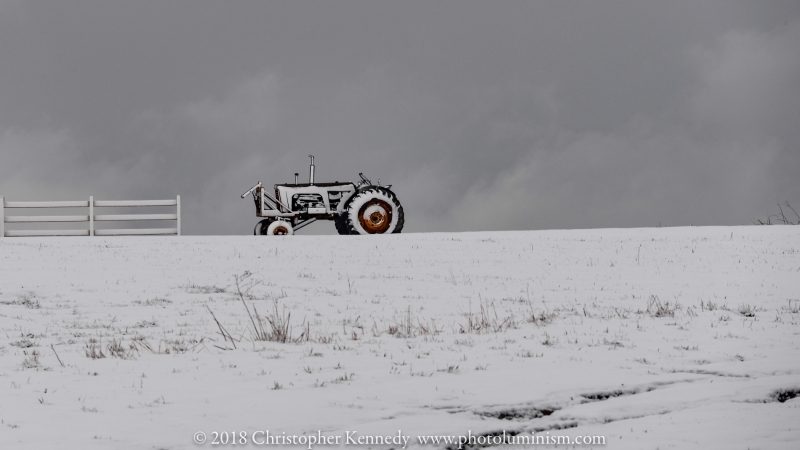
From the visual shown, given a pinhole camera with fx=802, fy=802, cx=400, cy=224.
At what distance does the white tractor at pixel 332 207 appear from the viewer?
2273 centimetres

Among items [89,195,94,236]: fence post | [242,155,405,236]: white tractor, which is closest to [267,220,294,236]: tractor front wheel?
[242,155,405,236]: white tractor

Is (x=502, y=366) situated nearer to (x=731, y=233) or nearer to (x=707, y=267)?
(x=707, y=267)

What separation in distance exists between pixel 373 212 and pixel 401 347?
1466 cm

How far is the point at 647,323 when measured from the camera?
988 centimetres

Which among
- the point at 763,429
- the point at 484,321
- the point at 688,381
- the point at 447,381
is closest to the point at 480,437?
the point at 447,381

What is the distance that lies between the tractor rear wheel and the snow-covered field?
5375 mm

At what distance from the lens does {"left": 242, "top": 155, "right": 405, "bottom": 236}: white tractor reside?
22734 millimetres

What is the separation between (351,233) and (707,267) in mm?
10413

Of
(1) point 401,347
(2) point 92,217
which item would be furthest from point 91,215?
(1) point 401,347

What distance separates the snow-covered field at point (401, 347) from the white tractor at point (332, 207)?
5.47 metres

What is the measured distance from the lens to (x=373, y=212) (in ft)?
74.7

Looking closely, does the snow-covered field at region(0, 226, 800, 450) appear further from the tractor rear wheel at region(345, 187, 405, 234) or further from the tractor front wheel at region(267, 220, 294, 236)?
the tractor front wheel at region(267, 220, 294, 236)

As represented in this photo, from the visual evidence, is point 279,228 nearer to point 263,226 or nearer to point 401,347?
point 263,226

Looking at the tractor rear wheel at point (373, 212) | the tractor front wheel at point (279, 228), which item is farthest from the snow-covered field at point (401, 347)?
the tractor front wheel at point (279, 228)
